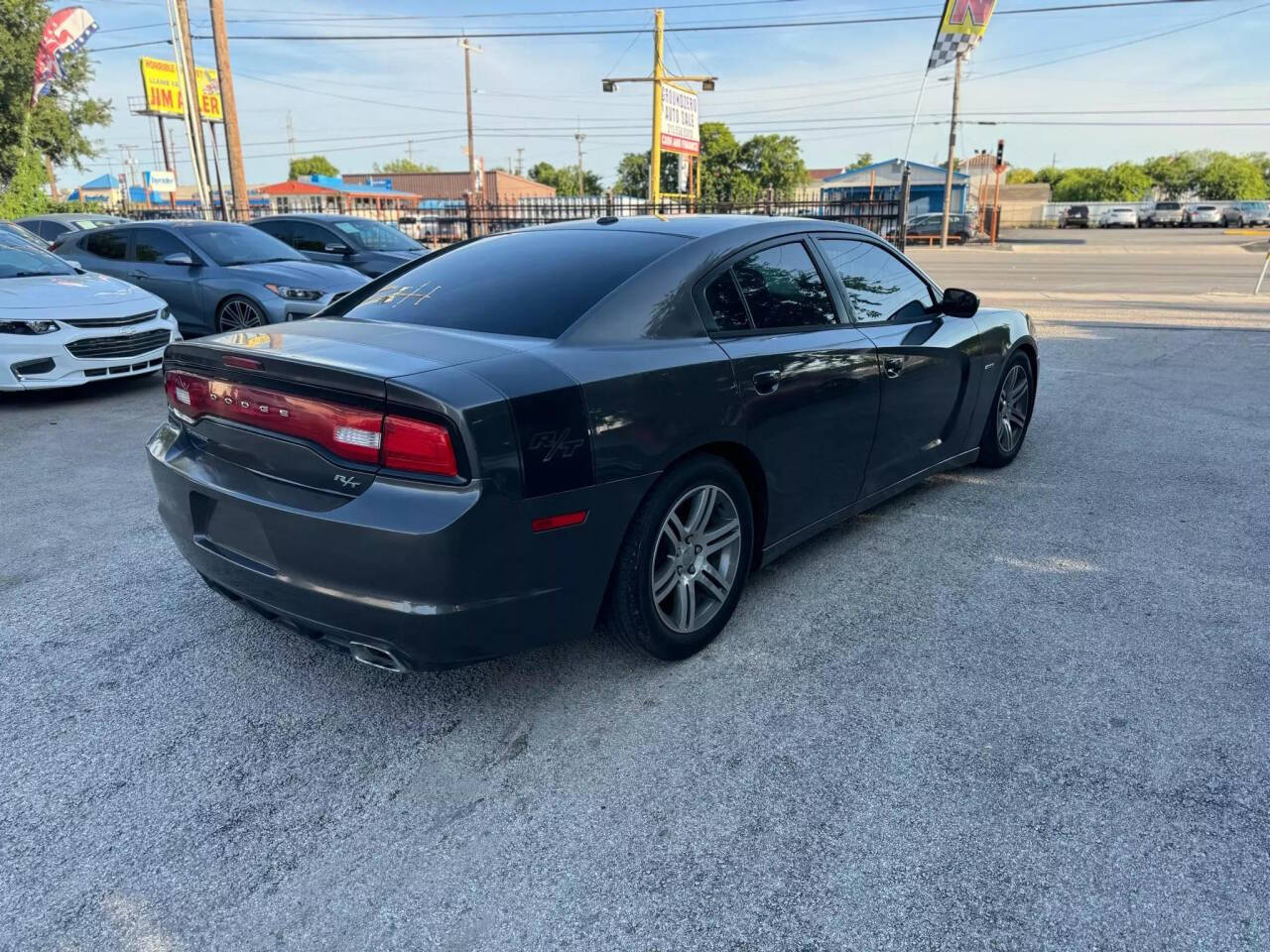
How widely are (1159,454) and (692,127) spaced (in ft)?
67.5

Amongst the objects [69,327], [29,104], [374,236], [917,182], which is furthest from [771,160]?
[69,327]

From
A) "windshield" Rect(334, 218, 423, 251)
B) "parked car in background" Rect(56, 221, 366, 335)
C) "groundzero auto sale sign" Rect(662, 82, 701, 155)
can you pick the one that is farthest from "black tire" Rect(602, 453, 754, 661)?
"groundzero auto sale sign" Rect(662, 82, 701, 155)

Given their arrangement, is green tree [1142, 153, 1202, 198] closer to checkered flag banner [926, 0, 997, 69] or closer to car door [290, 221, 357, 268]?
checkered flag banner [926, 0, 997, 69]

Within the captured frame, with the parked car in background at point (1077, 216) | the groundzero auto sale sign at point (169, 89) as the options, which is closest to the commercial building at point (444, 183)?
the groundzero auto sale sign at point (169, 89)

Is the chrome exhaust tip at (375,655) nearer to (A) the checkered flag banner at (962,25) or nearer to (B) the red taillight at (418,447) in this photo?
(B) the red taillight at (418,447)

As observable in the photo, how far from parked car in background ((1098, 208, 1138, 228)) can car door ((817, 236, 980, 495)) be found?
5913cm

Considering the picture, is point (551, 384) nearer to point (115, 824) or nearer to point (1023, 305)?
point (115, 824)

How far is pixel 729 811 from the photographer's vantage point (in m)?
2.29

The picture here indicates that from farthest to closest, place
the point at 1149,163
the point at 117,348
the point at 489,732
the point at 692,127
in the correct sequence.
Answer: the point at 1149,163, the point at 692,127, the point at 117,348, the point at 489,732

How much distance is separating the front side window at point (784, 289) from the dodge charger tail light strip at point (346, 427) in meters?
1.45

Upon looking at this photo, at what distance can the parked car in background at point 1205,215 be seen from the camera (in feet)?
177

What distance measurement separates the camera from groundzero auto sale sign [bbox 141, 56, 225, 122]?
31688mm

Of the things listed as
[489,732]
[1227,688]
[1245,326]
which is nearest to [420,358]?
[489,732]

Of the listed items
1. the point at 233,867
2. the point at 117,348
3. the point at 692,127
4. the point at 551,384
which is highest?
the point at 692,127
